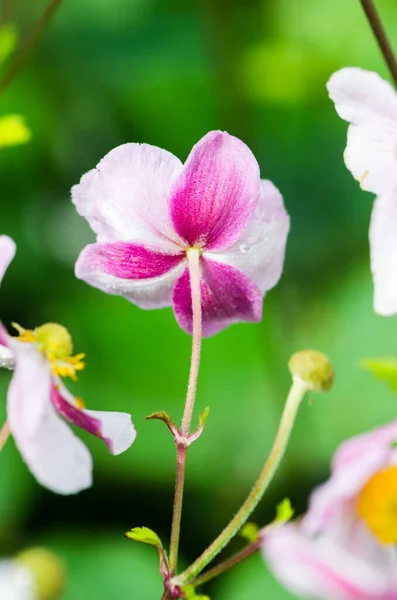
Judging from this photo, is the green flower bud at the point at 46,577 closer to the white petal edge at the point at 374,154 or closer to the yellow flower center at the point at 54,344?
the yellow flower center at the point at 54,344

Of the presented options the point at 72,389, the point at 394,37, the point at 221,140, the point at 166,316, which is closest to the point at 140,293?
the point at 221,140

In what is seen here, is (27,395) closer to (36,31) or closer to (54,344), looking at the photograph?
(54,344)

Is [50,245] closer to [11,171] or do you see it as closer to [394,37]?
[11,171]

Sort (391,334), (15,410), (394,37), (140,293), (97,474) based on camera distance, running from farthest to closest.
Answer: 1. (394,37)
2. (391,334)
3. (97,474)
4. (140,293)
5. (15,410)

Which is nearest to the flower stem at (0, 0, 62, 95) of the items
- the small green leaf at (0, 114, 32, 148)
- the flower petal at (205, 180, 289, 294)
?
the small green leaf at (0, 114, 32, 148)

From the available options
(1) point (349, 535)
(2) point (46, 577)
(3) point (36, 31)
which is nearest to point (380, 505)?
(1) point (349, 535)

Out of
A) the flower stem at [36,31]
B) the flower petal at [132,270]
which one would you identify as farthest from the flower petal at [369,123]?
the flower stem at [36,31]
